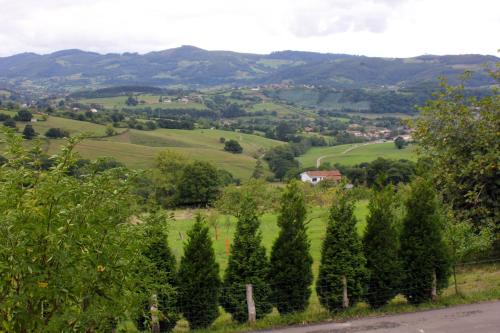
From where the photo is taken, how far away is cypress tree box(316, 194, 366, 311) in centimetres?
1399

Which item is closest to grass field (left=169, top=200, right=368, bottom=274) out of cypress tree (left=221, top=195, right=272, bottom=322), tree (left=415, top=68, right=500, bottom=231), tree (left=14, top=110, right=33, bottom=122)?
tree (left=415, top=68, right=500, bottom=231)

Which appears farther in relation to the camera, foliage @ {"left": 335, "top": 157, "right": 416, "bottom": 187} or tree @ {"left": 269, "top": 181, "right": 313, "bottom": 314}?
foliage @ {"left": 335, "top": 157, "right": 416, "bottom": 187}

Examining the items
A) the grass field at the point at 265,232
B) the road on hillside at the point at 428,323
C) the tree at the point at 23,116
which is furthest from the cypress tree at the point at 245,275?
the tree at the point at 23,116

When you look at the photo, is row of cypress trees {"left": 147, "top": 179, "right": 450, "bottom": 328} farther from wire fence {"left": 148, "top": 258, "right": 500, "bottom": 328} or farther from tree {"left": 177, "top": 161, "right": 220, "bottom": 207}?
tree {"left": 177, "top": 161, "right": 220, "bottom": 207}

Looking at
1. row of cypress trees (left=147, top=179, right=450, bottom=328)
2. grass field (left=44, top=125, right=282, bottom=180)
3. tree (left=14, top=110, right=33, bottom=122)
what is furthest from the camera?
tree (left=14, top=110, right=33, bottom=122)

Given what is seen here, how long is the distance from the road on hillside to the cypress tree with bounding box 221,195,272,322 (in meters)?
1.14

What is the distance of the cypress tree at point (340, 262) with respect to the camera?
45.9 ft

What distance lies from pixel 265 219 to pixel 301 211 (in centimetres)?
3120

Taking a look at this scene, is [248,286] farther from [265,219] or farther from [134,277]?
[265,219]

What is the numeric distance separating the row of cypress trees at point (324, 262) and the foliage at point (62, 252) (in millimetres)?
7197

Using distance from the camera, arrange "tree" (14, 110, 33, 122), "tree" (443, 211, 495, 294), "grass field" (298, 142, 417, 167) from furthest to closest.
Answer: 1. "grass field" (298, 142, 417, 167)
2. "tree" (14, 110, 33, 122)
3. "tree" (443, 211, 495, 294)

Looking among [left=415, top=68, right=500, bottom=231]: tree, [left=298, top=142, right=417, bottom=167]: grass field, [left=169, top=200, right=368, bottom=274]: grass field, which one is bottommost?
[left=298, top=142, right=417, bottom=167]: grass field

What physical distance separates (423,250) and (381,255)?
146 centimetres

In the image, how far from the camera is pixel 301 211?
14.2 meters
